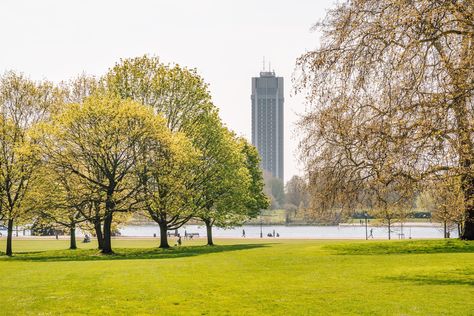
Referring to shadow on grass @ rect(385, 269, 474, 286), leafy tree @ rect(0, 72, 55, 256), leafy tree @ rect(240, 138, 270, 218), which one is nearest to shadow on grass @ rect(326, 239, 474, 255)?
shadow on grass @ rect(385, 269, 474, 286)

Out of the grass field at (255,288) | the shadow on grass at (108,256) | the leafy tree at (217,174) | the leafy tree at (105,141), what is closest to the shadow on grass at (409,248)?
the grass field at (255,288)

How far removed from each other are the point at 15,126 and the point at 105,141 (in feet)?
37.6

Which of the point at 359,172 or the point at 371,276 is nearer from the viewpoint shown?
the point at 371,276

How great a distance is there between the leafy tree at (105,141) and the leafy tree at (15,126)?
476 cm

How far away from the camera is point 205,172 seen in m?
56.5

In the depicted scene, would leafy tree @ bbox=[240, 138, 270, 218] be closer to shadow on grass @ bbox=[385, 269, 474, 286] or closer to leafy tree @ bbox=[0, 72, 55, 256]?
leafy tree @ bbox=[0, 72, 55, 256]

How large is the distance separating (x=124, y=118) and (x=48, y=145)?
6072 millimetres

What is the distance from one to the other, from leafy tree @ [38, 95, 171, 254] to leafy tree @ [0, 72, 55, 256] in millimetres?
4765

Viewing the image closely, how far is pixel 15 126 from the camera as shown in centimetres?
5122

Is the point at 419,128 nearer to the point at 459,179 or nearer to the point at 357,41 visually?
the point at 357,41

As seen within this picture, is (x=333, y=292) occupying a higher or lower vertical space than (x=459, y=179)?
lower

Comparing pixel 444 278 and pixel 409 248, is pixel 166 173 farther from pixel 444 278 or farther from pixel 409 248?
pixel 444 278

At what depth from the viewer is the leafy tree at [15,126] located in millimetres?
50000

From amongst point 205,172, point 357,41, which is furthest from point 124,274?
point 205,172
